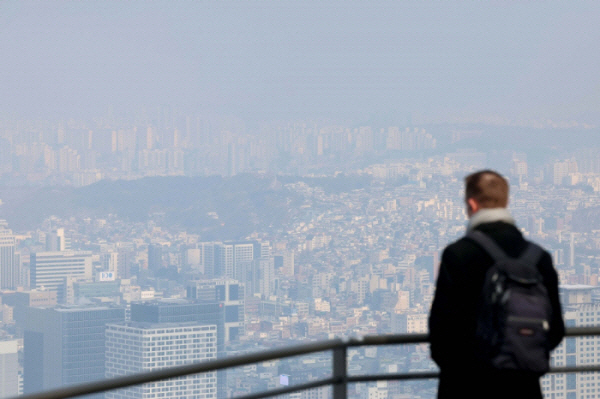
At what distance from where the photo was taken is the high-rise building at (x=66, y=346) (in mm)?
82506

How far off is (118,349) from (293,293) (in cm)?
2319

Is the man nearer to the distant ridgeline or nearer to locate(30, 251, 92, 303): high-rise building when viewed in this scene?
locate(30, 251, 92, 303): high-rise building

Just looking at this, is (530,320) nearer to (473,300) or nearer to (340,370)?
(473,300)

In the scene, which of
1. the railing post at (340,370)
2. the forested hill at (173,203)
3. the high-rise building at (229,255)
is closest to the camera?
the railing post at (340,370)

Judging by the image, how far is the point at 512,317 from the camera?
1.82 metres

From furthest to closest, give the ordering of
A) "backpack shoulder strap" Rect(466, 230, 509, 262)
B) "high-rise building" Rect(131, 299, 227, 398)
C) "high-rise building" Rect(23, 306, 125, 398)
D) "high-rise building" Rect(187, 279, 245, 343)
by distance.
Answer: "high-rise building" Rect(187, 279, 245, 343), "high-rise building" Rect(131, 299, 227, 398), "high-rise building" Rect(23, 306, 125, 398), "backpack shoulder strap" Rect(466, 230, 509, 262)

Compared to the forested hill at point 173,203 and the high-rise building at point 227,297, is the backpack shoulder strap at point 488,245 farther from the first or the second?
the forested hill at point 173,203

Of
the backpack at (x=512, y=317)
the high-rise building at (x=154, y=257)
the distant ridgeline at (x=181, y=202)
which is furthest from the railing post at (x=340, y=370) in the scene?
the distant ridgeline at (x=181, y=202)

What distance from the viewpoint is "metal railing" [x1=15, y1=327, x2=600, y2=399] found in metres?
1.75

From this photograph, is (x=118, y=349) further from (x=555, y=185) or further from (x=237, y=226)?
(x=555, y=185)

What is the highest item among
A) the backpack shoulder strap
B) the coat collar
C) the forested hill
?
the forested hill

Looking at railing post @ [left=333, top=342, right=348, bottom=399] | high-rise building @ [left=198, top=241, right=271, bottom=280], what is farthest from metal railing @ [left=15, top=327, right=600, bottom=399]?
high-rise building @ [left=198, top=241, right=271, bottom=280]

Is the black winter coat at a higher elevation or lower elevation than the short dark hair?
lower

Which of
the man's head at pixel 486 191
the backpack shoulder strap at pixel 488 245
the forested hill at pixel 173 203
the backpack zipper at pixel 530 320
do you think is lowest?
the backpack zipper at pixel 530 320
